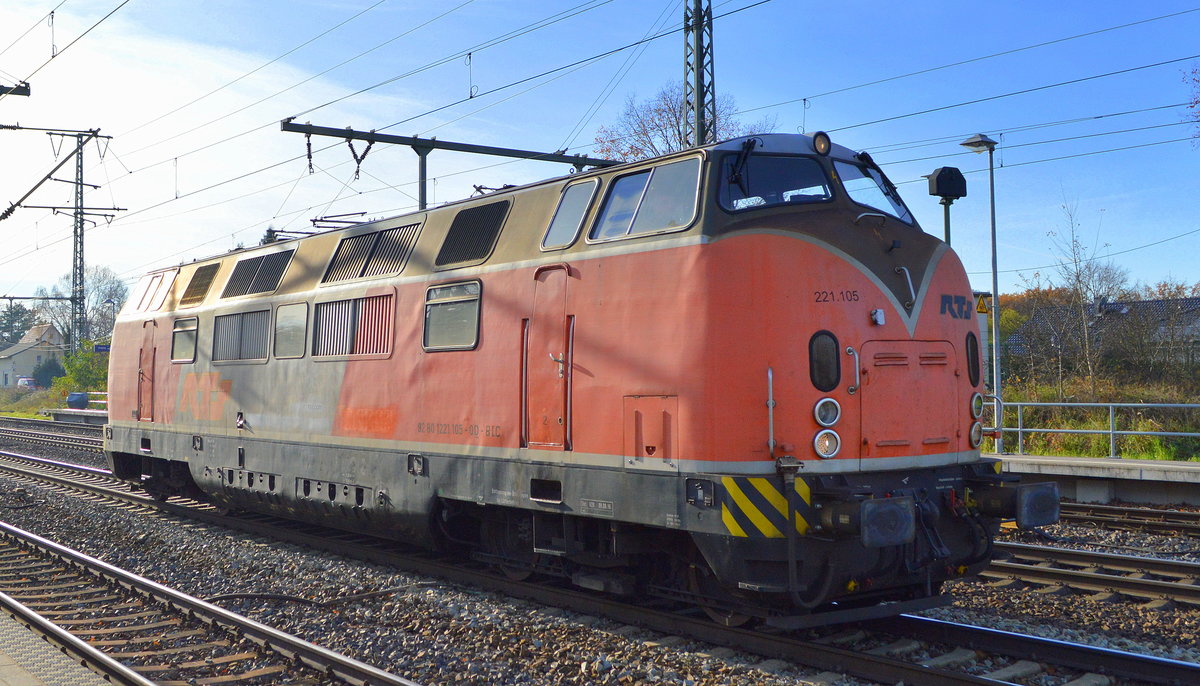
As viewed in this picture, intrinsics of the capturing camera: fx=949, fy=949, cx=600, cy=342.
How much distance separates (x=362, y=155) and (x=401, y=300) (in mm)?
9988


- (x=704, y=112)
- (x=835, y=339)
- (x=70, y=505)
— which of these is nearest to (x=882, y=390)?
(x=835, y=339)

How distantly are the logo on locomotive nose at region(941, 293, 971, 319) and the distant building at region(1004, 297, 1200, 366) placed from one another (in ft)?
68.5

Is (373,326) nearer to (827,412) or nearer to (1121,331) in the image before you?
(827,412)

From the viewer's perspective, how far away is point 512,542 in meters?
8.78

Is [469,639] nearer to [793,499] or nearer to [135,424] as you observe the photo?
[793,499]

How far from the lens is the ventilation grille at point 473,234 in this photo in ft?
29.1

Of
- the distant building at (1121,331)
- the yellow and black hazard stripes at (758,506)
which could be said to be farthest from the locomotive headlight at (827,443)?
the distant building at (1121,331)

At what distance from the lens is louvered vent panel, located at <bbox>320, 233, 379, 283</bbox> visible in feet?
34.9

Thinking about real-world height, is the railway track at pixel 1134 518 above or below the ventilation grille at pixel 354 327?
below

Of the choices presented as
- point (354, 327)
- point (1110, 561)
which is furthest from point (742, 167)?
point (1110, 561)

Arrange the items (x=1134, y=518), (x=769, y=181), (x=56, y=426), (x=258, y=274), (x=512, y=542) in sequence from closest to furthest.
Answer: (x=769, y=181), (x=512, y=542), (x=258, y=274), (x=1134, y=518), (x=56, y=426)

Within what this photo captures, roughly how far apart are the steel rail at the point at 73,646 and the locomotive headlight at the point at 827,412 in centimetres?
479

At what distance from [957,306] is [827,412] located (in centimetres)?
181

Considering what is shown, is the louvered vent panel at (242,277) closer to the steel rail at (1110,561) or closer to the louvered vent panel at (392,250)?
the louvered vent panel at (392,250)
